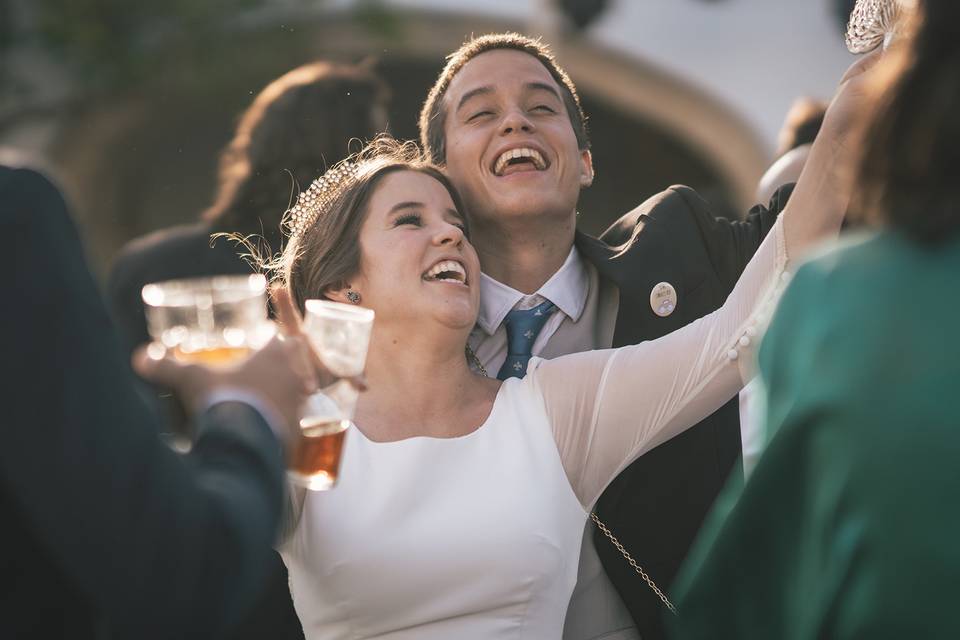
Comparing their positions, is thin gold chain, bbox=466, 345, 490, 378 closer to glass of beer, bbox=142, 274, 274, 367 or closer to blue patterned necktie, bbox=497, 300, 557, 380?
blue patterned necktie, bbox=497, 300, 557, 380

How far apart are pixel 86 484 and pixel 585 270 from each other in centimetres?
193

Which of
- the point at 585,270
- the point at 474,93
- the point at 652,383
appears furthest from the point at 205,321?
the point at 474,93

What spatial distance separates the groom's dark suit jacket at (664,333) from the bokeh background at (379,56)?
19.9ft

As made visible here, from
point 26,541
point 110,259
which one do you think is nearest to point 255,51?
point 110,259

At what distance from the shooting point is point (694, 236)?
3.02 meters

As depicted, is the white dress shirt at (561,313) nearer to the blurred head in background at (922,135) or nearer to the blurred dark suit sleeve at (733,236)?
the blurred dark suit sleeve at (733,236)

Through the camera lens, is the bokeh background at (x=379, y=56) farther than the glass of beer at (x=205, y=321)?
Yes

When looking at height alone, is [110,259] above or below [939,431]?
below

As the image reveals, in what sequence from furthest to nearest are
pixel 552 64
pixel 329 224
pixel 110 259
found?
pixel 110 259 → pixel 552 64 → pixel 329 224

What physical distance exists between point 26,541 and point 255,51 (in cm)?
812

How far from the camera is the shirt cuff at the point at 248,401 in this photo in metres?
1.51

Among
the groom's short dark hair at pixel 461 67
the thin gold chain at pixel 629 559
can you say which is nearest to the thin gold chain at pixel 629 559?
the thin gold chain at pixel 629 559

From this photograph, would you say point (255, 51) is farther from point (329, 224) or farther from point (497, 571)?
point (497, 571)

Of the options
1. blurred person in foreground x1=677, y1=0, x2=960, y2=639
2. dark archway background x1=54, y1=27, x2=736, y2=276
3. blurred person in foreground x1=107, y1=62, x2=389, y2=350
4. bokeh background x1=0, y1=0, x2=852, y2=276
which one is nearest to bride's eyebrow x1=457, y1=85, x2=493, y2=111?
blurred person in foreground x1=107, y1=62, x2=389, y2=350
